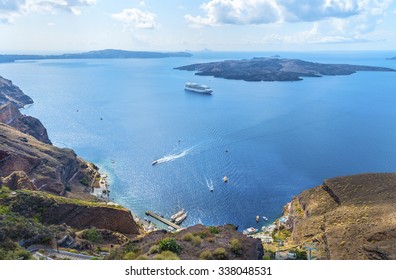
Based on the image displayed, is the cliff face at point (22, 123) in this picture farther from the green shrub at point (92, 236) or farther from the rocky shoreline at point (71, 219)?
the green shrub at point (92, 236)

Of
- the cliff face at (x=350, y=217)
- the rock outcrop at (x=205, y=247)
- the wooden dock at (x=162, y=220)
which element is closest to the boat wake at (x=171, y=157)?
the wooden dock at (x=162, y=220)

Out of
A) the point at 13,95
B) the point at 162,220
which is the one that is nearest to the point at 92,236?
the point at 162,220

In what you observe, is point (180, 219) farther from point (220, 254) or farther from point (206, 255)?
point (206, 255)

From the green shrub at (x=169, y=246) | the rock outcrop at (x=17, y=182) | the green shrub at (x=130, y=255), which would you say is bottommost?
the rock outcrop at (x=17, y=182)

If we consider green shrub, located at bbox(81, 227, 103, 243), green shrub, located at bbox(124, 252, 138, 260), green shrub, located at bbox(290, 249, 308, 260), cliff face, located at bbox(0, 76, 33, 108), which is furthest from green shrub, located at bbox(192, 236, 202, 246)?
cliff face, located at bbox(0, 76, 33, 108)

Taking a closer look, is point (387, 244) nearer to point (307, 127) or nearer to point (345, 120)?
point (307, 127)
